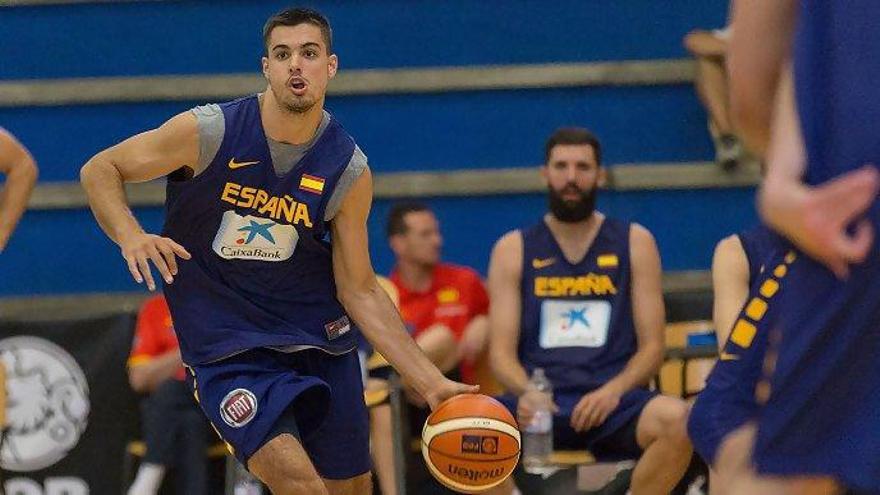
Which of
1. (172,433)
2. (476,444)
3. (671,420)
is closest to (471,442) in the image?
(476,444)

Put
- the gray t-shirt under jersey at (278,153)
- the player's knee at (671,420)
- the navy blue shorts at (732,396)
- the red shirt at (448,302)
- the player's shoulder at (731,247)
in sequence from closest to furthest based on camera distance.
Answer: the navy blue shorts at (732,396) < the gray t-shirt under jersey at (278,153) < the player's shoulder at (731,247) < the player's knee at (671,420) < the red shirt at (448,302)

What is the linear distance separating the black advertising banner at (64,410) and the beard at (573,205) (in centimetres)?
222

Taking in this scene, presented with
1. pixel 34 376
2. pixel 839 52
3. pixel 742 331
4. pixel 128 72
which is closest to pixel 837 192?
pixel 839 52

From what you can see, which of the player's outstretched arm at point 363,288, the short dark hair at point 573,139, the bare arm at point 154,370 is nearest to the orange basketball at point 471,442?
the player's outstretched arm at point 363,288

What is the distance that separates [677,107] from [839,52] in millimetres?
6701

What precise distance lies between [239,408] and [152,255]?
0.73m

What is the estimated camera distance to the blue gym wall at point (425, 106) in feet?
29.2

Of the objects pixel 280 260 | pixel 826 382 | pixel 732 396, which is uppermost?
pixel 826 382

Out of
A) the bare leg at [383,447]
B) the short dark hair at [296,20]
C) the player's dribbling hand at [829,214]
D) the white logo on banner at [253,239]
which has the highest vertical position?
the short dark hair at [296,20]

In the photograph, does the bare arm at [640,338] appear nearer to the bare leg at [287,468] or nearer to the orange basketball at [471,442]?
the orange basketball at [471,442]

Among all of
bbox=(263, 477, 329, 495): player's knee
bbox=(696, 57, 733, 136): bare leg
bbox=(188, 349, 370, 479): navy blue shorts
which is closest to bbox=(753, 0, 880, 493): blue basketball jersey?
bbox=(263, 477, 329, 495): player's knee

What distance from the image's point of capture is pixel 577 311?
7492 millimetres

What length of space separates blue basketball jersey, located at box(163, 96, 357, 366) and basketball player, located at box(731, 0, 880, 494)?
306 centimetres

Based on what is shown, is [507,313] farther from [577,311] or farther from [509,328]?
[577,311]
